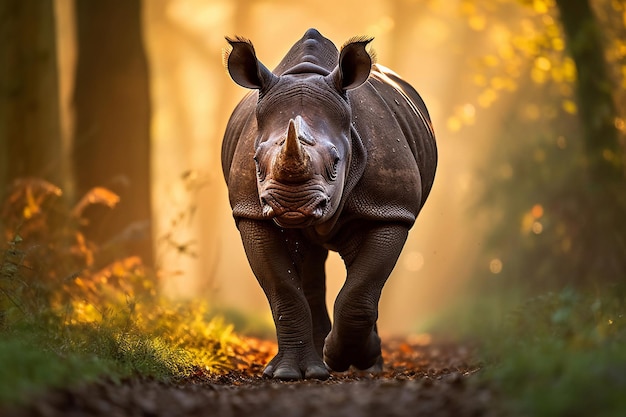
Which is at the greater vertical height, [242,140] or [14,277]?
[242,140]

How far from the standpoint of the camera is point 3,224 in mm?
9453

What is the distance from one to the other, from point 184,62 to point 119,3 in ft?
71.9

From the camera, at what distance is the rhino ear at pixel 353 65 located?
Result: 681 cm

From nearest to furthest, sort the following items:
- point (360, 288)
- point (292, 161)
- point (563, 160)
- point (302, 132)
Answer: point (292, 161) < point (302, 132) < point (360, 288) < point (563, 160)

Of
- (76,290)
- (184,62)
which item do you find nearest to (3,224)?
(76,290)

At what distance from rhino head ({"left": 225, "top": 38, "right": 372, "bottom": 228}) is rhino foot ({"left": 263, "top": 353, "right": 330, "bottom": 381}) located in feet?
3.04

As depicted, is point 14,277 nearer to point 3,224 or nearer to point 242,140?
point 242,140

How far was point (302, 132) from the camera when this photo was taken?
6.19 m

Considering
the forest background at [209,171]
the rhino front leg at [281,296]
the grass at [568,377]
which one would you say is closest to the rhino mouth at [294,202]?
the rhino front leg at [281,296]

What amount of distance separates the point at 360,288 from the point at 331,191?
0.85 meters

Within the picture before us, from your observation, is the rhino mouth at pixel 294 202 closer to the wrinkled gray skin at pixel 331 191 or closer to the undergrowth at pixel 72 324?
the wrinkled gray skin at pixel 331 191

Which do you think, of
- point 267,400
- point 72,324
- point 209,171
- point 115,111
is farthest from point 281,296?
point 209,171

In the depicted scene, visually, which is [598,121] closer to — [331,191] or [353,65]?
[353,65]

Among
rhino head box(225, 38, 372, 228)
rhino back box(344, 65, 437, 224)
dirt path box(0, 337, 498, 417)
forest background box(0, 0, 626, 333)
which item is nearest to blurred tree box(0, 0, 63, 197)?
forest background box(0, 0, 626, 333)
